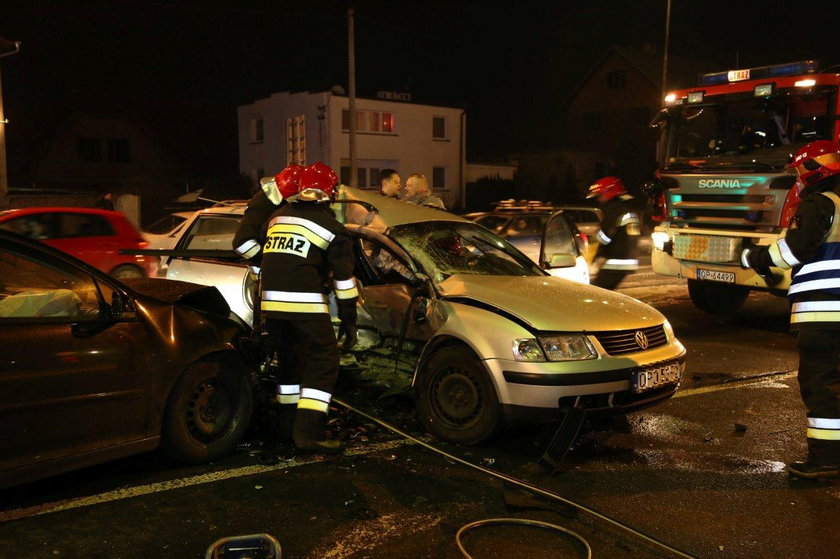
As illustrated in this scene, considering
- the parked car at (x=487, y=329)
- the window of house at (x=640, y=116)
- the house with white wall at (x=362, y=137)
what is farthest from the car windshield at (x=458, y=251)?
the window of house at (x=640, y=116)

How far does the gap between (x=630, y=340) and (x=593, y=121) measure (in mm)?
44267

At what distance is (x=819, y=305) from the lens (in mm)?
4504

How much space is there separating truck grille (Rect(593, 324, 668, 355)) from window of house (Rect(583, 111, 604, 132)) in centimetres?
4335

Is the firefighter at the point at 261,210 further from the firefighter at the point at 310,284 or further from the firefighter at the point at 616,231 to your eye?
the firefighter at the point at 616,231

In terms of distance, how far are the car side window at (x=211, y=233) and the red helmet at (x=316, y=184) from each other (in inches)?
117

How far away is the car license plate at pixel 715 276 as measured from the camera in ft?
29.6

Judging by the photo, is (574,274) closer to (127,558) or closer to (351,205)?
(351,205)

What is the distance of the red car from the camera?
10406 millimetres

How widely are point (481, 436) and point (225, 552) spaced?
2.03 m

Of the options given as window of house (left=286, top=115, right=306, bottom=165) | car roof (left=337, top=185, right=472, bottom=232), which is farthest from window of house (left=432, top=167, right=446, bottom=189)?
car roof (left=337, top=185, right=472, bottom=232)

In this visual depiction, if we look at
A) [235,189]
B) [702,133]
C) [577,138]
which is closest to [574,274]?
[702,133]

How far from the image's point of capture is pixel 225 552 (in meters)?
3.32

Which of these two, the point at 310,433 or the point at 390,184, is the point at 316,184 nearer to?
the point at 310,433

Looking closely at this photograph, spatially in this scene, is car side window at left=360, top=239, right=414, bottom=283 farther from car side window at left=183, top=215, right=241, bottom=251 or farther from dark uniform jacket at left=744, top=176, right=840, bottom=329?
dark uniform jacket at left=744, top=176, right=840, bottom=329
